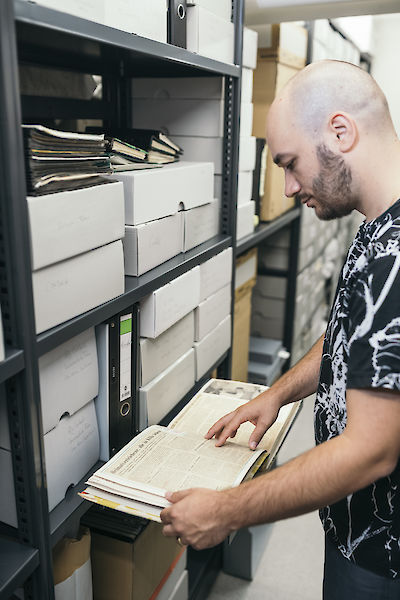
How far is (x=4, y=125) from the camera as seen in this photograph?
25.7 inches

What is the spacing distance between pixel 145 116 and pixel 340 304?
0.90 meters

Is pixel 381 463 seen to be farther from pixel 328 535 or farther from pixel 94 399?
pixel 94 399

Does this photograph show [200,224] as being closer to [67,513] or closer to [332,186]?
[332,186]

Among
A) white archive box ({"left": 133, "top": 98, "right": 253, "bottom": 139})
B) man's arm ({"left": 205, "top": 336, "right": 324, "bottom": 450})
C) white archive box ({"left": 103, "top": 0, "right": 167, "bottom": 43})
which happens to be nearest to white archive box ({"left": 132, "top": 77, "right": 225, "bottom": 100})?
white archive box ({"left": 133, "top": 98, "right": 253, "bottom": 139})

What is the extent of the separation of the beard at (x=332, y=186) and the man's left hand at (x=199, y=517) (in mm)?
507

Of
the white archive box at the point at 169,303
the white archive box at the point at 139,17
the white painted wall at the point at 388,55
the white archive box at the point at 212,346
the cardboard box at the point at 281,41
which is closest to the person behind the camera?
the white archive box at the point at 139,17

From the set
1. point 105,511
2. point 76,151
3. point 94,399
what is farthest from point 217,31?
point 105,511

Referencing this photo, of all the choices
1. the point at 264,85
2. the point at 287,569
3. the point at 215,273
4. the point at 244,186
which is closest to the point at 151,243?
the point at 215,273

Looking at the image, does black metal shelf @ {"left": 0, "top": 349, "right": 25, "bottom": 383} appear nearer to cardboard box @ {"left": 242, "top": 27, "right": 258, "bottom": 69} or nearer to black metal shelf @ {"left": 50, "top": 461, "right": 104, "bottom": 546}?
black metal shelf @ {"left": 50, "top": 461, "right": 104, "bottom": 546}

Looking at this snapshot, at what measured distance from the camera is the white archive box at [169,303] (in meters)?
1.12

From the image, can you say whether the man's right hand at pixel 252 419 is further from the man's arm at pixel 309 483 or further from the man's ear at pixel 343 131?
the man's ear at pixel 343 131

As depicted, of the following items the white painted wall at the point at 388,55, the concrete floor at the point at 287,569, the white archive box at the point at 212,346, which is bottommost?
the concrete floor at the point at 287,569

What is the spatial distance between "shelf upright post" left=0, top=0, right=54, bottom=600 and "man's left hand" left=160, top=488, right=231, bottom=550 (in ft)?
0.65

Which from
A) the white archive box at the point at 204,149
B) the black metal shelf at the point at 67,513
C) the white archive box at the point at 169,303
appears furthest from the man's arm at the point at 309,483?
the white archive box at the point at 204,149
